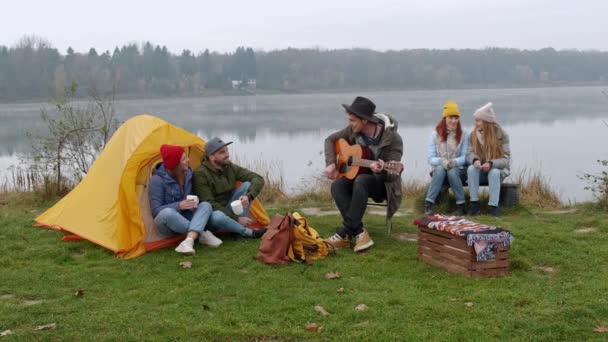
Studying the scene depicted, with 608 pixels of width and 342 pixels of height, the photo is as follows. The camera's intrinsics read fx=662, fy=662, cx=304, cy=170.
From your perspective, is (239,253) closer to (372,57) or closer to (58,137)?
(58,137)

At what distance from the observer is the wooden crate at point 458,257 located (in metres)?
4.51

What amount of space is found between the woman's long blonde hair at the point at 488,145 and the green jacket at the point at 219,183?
2.43 meters

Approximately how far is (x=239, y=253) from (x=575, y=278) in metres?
2.56

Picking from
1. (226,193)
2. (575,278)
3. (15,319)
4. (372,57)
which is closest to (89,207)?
(226,193)

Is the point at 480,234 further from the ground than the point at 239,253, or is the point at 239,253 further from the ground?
the point at 480,234

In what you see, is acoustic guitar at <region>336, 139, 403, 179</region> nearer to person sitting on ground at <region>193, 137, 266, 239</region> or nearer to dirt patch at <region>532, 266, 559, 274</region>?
person sitting on ground at <region>193, 137, 266, 239</region>

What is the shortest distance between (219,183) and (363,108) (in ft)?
4.92

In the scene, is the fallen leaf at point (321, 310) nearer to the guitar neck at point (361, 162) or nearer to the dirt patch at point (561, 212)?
the guitar neck at point (361, 162)

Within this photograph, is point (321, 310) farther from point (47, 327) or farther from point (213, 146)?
point (213, 146)

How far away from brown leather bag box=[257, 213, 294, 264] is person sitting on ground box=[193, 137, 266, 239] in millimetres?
736

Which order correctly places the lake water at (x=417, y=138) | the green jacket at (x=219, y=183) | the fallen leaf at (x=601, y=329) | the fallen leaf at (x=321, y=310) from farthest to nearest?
1. the lake water at (x=417, y=138)
2. the green jacket at (x=219, y=183)
3. the fallen leaf at (x=321, y=310)
4. the fallen leaf at (x=601, y=329)

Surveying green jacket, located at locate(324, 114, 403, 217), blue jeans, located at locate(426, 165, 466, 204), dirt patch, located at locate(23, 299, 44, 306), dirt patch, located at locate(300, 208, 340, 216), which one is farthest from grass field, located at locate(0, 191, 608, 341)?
dirt patch, located at locate(300, 208, 340, 216)

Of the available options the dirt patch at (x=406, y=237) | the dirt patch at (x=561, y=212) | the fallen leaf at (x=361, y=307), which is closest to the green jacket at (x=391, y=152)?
the dirt patch at (x=406, y=237)

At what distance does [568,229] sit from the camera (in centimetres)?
616
